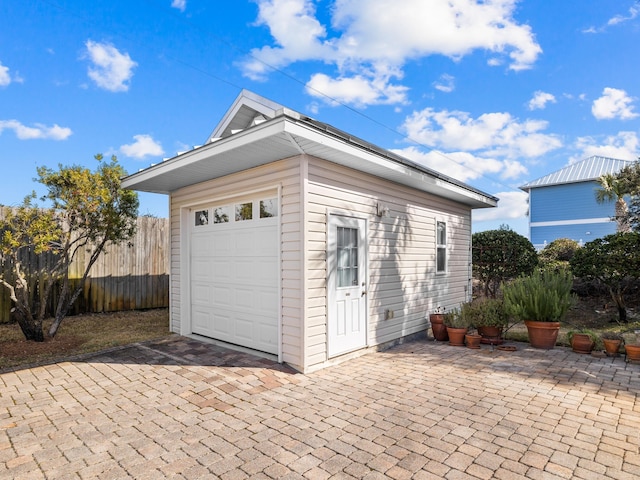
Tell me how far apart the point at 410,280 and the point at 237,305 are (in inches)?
124

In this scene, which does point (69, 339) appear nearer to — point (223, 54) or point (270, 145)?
point (270, 145)

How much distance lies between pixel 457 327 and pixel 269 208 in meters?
3.74

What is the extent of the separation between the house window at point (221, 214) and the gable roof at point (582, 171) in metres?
24.5

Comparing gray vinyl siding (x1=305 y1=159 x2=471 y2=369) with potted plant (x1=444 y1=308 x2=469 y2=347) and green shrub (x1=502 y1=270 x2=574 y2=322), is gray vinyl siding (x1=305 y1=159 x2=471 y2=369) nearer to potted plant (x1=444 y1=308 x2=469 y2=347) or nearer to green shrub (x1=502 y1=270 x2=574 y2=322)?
potted plant (x1=444 y1=308 x2=469 y2=347)

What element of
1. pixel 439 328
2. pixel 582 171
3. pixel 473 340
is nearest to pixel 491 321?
pixel 473 340

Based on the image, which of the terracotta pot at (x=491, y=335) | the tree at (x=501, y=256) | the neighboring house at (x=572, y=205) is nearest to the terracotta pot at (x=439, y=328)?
the terracotta pot at (x=491, y=335)

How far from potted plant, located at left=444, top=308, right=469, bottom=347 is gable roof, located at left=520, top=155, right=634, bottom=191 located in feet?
71.6

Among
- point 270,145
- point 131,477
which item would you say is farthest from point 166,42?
point 131,477

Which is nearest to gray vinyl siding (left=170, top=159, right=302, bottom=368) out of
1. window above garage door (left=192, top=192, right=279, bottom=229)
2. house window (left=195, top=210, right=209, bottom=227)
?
window above garage door (left=192, top=192, right=279, bottom=229)

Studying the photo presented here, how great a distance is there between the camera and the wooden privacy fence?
8.48 m

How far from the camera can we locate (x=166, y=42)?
763cm

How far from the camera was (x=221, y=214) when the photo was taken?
20.0ft

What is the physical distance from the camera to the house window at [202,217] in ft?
21.1

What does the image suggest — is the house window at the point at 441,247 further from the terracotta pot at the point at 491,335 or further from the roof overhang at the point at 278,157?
the terracotta pot at the point at 491,335
